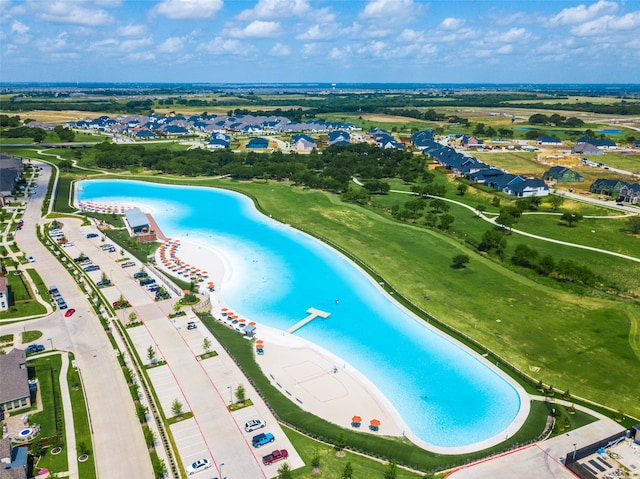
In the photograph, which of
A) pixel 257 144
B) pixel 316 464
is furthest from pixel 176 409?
pixel 257 144

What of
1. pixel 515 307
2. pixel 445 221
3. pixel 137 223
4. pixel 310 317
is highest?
pixel 137 223

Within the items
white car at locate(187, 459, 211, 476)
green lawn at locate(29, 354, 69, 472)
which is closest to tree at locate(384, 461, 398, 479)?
white car at locate(187, 459, 211, 476)

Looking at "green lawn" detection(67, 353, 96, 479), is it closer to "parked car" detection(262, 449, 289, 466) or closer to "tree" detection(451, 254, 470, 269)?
"parked car" detection(262, 449, 289, 466)

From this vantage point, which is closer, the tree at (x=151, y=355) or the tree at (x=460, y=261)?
the tree at (x=151, y=355)

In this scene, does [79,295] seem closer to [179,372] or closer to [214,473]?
[179,372]

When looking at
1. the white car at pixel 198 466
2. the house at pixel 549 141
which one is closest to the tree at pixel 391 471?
the white car at pixel 198 466

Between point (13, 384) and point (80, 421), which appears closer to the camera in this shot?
point (80, 421)

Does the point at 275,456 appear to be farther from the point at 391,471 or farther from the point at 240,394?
the point at 391,471

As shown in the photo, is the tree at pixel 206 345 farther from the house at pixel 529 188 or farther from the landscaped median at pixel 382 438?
the house at pixel 529 188
